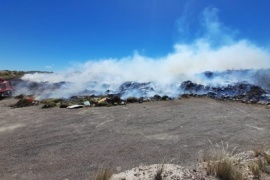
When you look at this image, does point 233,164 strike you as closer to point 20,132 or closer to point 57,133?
point 57,133

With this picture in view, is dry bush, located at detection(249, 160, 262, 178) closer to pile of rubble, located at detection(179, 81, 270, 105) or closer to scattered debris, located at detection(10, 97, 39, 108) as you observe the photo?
pile of rubble, located at detection(179, 81, 270, 105)

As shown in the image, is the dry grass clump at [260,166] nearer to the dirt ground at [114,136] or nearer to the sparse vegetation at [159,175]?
the dirt ground at [114,136]

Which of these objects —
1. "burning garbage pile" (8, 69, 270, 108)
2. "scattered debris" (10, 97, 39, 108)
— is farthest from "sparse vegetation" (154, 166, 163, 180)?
"scattered debris" (10, 97, 39, 108)

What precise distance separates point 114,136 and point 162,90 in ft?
66.3

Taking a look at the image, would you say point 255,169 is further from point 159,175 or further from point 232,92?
point 232,92

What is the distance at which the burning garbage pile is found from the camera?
27.2 metres

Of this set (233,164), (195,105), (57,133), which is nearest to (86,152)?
(57,133)

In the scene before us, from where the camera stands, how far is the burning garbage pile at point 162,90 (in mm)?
27188

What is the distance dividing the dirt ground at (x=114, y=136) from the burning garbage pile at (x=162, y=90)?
408 centimetres

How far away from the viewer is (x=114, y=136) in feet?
48.5

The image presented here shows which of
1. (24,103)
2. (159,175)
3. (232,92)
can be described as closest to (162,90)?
(232,92)

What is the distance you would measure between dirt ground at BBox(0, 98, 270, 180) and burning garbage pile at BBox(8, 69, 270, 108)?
13.4ft

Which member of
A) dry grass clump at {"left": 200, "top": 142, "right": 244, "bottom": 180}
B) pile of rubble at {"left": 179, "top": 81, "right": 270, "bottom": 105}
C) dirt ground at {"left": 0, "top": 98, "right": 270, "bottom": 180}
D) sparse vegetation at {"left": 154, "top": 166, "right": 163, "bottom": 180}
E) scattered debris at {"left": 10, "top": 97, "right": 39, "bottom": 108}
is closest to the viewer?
dry grass clump at {"left": 200, "top": 142, "right": 244, "bottom": 180}

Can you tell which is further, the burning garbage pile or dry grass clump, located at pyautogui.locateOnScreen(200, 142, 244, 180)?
the burning garbage pile
